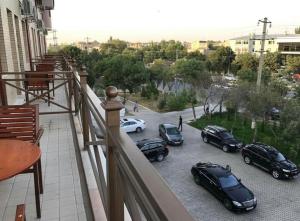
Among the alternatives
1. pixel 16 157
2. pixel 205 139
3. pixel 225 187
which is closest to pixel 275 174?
pixel 225 187

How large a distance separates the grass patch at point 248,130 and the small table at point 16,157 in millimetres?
15462

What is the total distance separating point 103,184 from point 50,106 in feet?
17.3

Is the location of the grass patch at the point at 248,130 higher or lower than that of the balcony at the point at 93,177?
lower

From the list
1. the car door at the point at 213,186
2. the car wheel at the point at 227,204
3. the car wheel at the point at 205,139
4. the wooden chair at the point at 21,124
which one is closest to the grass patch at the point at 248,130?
the car wheel at the point at 205,139

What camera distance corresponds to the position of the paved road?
1056 cm

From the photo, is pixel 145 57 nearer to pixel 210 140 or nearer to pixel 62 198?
pixel 210 140

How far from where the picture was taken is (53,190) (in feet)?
10.3

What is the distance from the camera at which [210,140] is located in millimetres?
17875

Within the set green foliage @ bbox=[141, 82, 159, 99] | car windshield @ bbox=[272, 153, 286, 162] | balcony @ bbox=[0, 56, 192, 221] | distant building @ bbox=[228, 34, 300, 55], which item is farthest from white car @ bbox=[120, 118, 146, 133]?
distant building @ bbox=[228, 34, 300, 55]

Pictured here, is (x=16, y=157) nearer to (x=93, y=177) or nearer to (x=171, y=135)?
(x=93, y=177)

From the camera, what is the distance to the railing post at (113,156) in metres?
1.48

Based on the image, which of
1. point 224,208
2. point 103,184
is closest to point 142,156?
point 103,184

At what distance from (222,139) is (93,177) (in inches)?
564

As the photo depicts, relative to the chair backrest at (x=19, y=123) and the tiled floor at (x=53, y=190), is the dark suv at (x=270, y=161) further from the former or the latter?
the chair backrest at (x=19, y=123)
